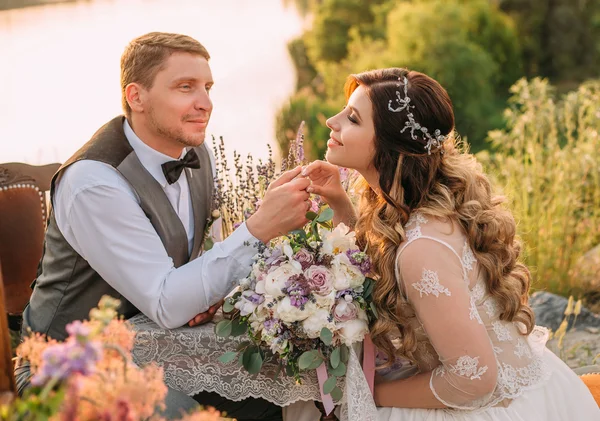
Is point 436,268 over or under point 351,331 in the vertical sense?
over

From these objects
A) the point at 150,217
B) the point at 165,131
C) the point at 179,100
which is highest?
the point at 179,100

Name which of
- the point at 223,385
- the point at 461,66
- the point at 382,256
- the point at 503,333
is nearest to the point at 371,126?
the point at 382,256

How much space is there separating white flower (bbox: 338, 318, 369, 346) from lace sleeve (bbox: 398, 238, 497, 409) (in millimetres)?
192

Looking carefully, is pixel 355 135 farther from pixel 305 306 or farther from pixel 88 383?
pixel 88 383

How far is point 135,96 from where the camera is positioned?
2674 millimetres

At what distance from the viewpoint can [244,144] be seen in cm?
1076

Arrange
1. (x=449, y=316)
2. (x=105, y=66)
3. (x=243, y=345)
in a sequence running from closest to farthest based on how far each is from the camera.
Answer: (x=449, y=316) < (x=243, y=345) < (x=105, y=66)

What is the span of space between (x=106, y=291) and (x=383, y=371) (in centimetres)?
103

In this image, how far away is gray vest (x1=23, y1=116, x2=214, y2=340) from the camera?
2.54 metres

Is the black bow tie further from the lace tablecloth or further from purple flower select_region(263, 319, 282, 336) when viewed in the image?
purple flower select_region(263, 319, 282, 336)

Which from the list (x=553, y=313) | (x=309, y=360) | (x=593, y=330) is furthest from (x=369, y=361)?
(x=593, y=330)

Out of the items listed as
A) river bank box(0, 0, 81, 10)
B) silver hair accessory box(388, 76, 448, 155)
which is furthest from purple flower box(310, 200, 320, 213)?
river bank box(0, 0, 81, 10)

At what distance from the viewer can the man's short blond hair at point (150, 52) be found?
2625 millimetres

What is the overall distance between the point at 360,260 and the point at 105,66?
12.4 meters
